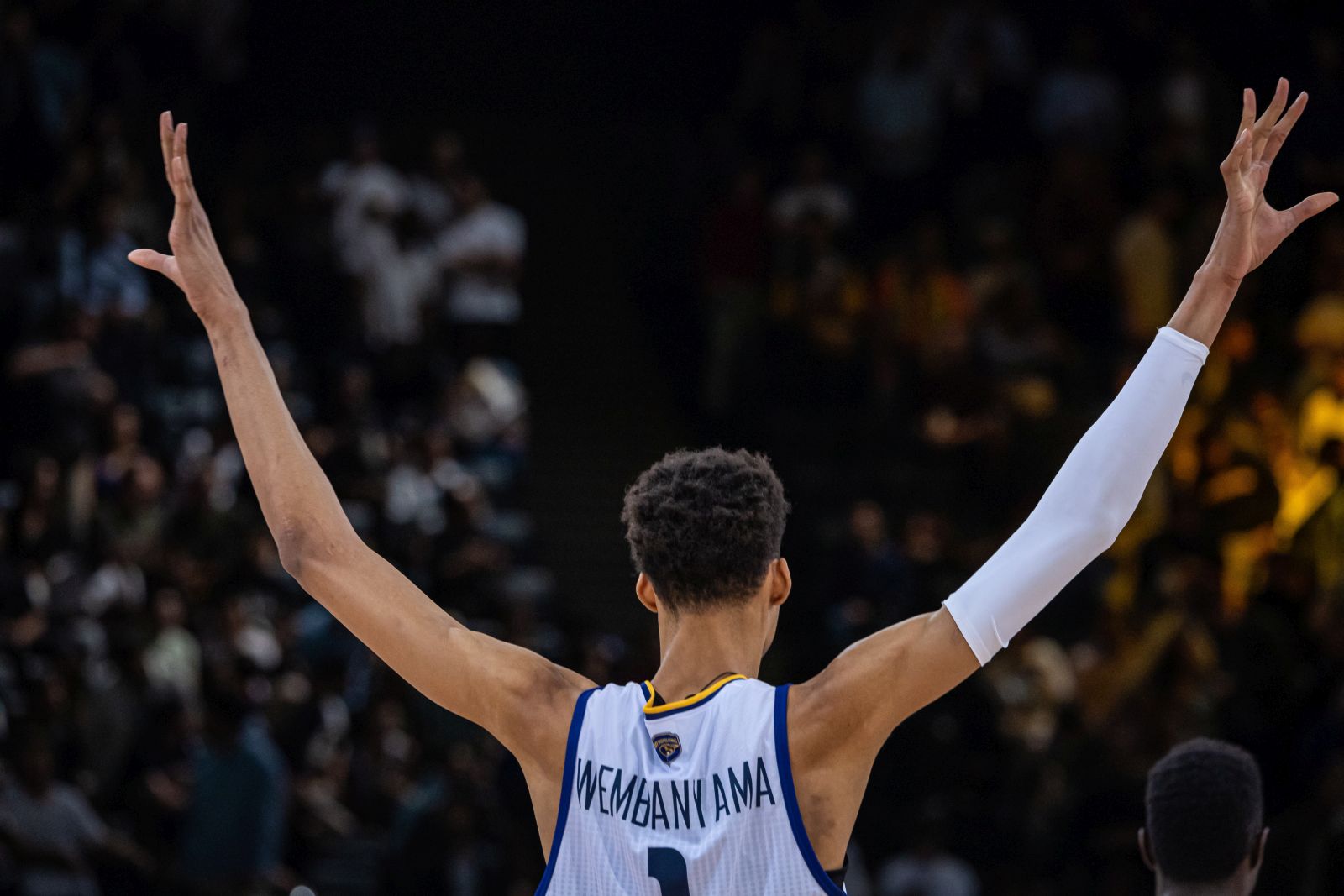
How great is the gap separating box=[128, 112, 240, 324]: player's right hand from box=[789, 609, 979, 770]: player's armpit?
124 centimetres

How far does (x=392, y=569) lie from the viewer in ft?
10.1

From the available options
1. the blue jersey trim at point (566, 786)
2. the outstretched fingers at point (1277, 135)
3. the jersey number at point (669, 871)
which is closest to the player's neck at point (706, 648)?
the blue jersey trim at point (566, 786)

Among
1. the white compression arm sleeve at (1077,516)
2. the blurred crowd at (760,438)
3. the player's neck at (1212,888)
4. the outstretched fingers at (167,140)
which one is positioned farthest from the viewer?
the blurred crowd at (760,438)

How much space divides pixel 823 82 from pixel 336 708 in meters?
9.48

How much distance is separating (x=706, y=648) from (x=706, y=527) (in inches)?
8.1

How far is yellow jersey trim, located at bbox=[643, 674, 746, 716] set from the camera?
296 cm

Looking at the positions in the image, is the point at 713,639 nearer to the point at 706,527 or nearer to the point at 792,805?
the point at 706,527

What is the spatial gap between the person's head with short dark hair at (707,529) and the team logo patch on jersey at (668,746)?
0.22 metres

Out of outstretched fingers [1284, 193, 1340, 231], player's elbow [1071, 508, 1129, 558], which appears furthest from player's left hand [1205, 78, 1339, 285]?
player's elbow [1071, 508, 1129, 558]

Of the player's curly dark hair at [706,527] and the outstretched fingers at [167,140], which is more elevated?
the outstretched fingers at [167,140]

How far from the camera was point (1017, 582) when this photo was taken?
2803 millimetres

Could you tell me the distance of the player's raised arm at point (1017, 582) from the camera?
9.17 ft

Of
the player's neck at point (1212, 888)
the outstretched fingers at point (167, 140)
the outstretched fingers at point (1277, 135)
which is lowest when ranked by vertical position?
the player's neck at point (1212, 888)

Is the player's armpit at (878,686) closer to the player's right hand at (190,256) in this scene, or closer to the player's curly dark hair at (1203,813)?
the player's curly dark hair at (1203,813)
